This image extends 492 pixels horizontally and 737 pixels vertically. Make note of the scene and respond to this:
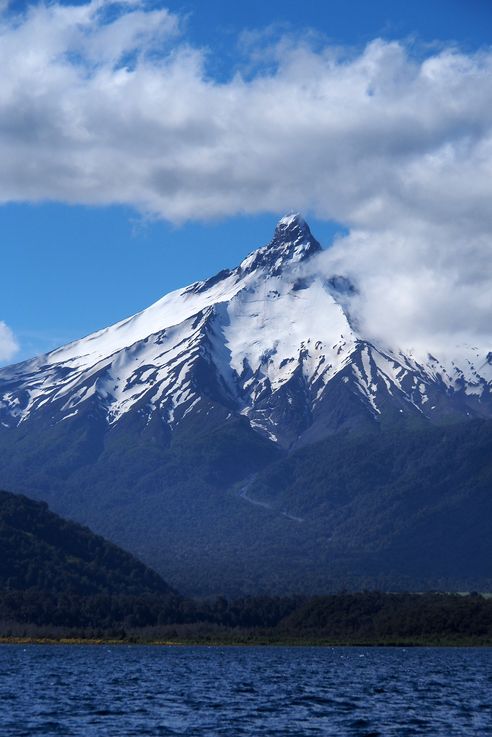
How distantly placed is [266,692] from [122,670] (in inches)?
1406

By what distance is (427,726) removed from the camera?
100 metres

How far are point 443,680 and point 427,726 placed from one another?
50.4 meters

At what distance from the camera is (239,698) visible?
12231 centimetres

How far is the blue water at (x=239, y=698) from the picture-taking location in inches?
3873

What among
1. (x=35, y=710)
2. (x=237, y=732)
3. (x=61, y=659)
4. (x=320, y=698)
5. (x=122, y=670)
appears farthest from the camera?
(x=61, y=659)

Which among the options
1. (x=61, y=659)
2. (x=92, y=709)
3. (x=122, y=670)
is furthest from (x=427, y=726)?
(x=61, y=659)

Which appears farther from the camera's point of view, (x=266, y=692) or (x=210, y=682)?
(x=210, y=682)

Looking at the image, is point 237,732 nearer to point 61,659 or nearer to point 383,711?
point 383,711

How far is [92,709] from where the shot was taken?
109875 mm

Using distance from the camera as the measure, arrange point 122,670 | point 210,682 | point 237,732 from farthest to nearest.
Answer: point 122,670 → point 210,682 → point 237,732

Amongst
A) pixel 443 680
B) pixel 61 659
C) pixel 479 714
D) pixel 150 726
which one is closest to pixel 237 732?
pixel 150 726

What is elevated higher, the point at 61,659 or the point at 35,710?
the point at 61,659

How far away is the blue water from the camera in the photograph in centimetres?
9838

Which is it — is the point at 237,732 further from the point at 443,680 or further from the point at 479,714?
the point at 443,680
